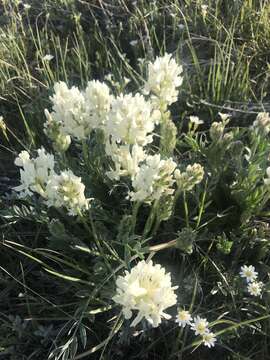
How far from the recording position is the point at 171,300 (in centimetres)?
127

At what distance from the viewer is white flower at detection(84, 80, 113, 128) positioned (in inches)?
59.3

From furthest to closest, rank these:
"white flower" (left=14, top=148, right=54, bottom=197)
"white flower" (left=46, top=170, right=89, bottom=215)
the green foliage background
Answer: the green foliage background → "white flower" (left=14, top=148, right=54, bottom=197) → "white flower" (left=46, top=170, right=89, bottom=215)

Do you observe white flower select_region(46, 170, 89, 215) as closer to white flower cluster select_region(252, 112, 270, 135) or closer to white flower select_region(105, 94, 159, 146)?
white flower select_region(105, 94, 159, 146)

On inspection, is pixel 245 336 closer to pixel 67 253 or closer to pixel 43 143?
pixel 67 253

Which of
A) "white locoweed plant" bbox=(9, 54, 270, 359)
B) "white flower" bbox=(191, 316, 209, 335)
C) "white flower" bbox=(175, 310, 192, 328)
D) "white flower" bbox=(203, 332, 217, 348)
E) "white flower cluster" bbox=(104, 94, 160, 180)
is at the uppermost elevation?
"white flower cluster" bbox=(104, 94, 160, 180)

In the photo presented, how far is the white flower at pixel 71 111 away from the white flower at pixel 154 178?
247 millimetres

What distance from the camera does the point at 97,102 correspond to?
1522 millimetres

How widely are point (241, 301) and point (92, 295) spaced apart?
0.54 metres

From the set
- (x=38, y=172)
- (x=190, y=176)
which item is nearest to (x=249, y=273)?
(x=190, y=176)

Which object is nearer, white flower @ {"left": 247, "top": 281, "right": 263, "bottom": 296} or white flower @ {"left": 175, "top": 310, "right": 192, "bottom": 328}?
white flower @ {"left": 175, "top": 310, "right": 192, "bottom": 328}

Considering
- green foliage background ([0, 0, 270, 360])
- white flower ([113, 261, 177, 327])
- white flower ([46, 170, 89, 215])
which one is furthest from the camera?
green foliage background ([0, 0, 270, 360])

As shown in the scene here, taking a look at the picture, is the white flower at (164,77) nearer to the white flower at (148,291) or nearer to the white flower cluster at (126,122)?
the white flower cluster at (126,122)

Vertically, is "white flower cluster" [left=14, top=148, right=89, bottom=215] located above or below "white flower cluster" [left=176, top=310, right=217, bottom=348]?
above

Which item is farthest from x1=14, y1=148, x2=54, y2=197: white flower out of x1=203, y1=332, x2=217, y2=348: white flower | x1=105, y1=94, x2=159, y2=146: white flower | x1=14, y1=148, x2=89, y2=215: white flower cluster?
x1=203, y1=332, x2=217, y2=348: white flower
